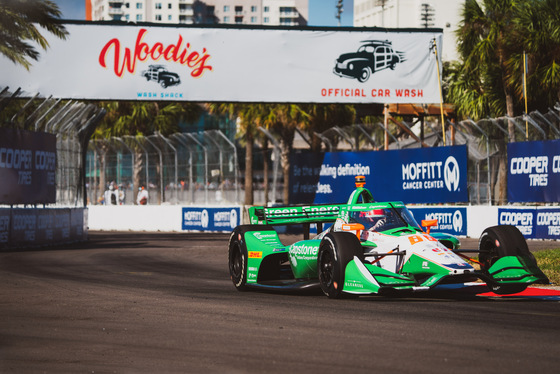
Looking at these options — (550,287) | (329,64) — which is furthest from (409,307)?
(329,64)

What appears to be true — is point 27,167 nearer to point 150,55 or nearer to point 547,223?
point 150,55

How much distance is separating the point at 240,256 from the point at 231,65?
17.5 metres

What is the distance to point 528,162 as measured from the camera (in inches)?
906

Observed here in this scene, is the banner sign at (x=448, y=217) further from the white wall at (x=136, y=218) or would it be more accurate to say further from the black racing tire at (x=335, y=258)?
the black racing tire at (x=335, y=258)

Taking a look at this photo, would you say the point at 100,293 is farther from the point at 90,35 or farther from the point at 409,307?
the point at 90,35

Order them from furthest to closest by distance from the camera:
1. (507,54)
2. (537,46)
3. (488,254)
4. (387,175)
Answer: (507,54)
(537,46)
(387,175)
(488,254)

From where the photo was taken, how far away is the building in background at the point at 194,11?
7111 inches

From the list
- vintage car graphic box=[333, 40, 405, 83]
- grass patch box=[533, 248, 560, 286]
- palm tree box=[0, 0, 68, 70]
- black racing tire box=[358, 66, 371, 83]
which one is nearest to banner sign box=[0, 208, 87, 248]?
palm tree box=[0, 0, 68, 70]

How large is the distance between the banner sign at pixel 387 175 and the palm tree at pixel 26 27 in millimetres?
8957

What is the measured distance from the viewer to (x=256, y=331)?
835cm

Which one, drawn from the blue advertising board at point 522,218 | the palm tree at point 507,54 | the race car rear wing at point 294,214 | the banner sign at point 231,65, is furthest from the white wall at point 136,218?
the race car rear wing at point 294,214

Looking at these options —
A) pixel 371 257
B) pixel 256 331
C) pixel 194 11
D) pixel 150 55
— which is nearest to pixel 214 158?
pixel 150 55

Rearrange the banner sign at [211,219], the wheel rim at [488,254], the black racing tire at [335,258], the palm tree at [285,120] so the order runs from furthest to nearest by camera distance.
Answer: the palm tree at [285,120], the banner sign at [211,219], the wheel rim at [488,254], the black racing tire at [335,258]

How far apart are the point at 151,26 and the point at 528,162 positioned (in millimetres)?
12138
